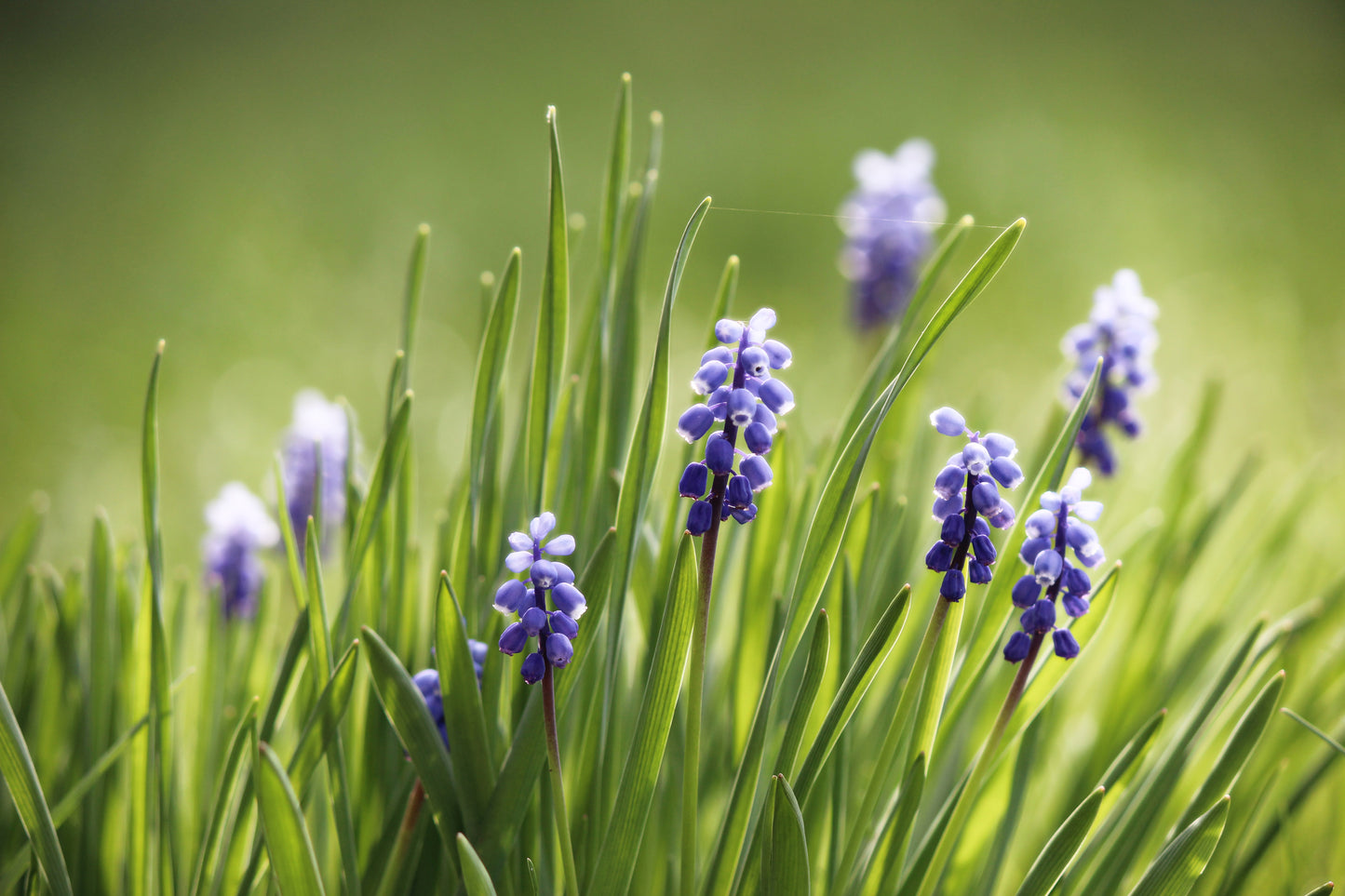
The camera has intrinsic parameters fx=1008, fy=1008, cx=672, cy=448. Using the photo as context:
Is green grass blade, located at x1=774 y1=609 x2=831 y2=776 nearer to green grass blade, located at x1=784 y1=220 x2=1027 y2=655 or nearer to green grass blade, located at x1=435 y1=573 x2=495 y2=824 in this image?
green grass blade, located at x1=784 y1=220 x2=1027 y2=655

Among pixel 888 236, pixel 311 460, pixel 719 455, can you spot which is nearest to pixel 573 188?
pixel 888 236

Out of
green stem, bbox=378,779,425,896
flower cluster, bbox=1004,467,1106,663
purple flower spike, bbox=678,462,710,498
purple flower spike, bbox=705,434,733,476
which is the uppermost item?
purple flower spike, bbox=705,434,733,476

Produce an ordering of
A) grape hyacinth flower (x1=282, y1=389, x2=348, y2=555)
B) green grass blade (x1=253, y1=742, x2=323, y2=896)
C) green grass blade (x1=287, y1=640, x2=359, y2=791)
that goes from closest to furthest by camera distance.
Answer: green grass blade (x1=253, y1=742, x2=323, y2=896), green grass blade (x1=287, y1=640, x2=359, y2=791), grape hyacinth flower (x1=282, y1=389, x2=348, y2=555)

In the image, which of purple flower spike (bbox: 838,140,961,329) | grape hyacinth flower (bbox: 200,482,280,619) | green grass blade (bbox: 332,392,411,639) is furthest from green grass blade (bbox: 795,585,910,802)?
purple flower spike (bbox: 838,140,961,329)

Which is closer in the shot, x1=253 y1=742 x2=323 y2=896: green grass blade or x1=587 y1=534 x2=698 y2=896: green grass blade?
x1=253 y1=742 x2=323 y2=896: green grass blade

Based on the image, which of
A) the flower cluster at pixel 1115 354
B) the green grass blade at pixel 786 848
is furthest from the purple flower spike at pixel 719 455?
the flower cluster at pixel 1115 354

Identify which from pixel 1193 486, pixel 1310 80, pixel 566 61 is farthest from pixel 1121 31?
pixel 1193 486

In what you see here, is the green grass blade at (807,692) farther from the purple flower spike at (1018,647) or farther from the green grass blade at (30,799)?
the green grass blade at (30,799)

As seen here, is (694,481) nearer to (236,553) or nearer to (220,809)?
(220,809)
